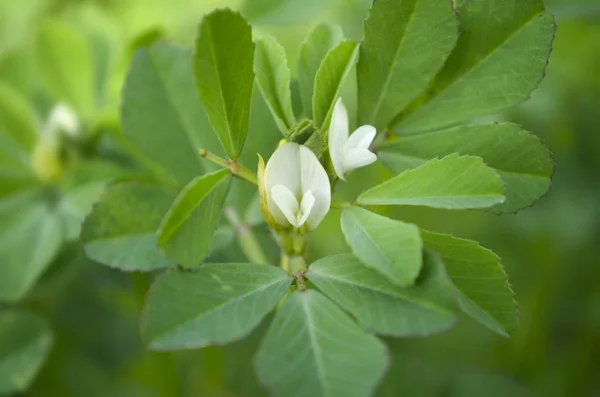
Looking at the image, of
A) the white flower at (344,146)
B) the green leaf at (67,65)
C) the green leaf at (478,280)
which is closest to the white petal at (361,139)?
the white flower at (344,146)

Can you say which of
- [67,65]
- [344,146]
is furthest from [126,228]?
[67,65]

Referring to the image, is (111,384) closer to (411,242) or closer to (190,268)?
(190,268)

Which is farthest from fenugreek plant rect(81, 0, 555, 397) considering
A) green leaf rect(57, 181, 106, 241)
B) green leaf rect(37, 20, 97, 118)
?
green leaf rect(37, 20, 97, 118)

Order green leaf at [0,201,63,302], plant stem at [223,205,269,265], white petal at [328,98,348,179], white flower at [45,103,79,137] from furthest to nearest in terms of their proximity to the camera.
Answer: white flower at [45,103,79,137]
green leaf at [0,201,63,302]
plant stem at [223,205,269,265]
white petal at [328,98,348,179]

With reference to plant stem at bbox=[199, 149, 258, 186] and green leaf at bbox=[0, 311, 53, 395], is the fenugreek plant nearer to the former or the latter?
plant stem at bbox=[199, 149, 258, 186]

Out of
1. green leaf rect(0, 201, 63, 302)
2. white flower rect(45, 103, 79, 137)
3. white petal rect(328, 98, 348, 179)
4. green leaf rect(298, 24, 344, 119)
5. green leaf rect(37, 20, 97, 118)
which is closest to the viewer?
white petal rect(328, 98, 348, 179)

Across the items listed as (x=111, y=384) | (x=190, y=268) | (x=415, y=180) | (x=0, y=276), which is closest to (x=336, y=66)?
(x=415, y=180)

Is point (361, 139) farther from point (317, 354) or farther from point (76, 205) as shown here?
point (76, 205)

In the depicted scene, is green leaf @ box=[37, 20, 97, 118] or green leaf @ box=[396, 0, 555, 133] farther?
green leaf @ box=[37, 20, 97, 118]
